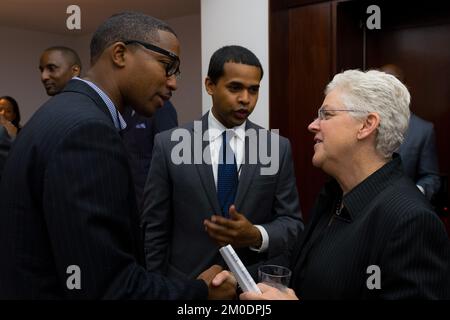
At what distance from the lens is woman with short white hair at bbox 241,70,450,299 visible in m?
1.13

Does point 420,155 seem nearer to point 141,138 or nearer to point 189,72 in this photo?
point 141,138

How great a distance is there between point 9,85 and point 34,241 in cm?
733

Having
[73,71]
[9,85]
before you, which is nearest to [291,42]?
[73,71]

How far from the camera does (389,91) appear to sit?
4.41ft

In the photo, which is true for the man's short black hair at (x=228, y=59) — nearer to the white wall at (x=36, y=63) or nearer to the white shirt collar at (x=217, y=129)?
the white shirt collar at (x=217, y=129)

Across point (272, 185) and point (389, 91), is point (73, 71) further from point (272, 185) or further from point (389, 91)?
point (389, 91)

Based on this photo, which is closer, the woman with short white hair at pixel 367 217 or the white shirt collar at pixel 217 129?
the woman with short white hair at pixel 367 217

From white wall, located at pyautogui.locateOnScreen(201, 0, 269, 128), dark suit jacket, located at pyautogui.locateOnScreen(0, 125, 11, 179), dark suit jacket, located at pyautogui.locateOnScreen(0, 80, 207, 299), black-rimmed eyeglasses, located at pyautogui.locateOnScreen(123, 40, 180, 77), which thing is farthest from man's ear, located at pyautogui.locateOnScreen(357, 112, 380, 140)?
white wall, located at pyautogui.locateOnScreen(201, 0, 269, 128)

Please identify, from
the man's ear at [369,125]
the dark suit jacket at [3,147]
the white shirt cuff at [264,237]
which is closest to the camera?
the man's ear at [369,125]

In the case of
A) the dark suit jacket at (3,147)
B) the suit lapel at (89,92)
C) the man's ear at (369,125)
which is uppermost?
the suit lapel at (89,92)

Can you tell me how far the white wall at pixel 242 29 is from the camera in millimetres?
3557

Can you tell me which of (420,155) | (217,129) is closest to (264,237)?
(217,129)

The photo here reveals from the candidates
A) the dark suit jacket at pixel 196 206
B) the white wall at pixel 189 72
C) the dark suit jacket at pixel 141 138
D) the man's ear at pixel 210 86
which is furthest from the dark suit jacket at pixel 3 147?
the white wall at pixel 189 72

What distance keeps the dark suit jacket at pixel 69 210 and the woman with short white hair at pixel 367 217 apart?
15.5 inches
